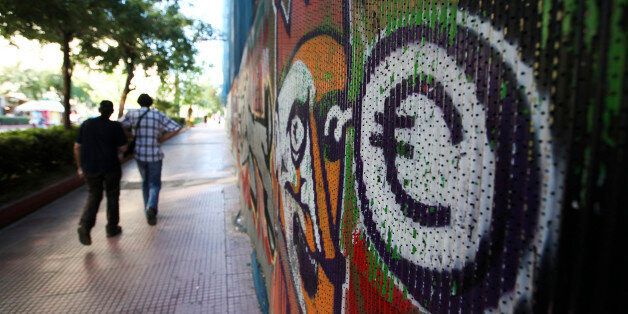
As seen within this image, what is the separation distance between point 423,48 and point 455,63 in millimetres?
129

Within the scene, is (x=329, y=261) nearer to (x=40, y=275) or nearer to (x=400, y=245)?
(x=400, y=245)

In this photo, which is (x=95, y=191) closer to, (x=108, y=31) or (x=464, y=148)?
(x=464, y=148)

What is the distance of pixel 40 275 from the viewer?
411 centimetres

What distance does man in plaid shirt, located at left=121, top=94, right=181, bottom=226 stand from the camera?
5.48 metres

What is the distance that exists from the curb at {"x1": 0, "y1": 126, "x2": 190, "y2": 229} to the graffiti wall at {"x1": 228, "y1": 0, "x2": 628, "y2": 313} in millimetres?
6207

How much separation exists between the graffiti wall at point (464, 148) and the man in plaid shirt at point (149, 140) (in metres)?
4.45

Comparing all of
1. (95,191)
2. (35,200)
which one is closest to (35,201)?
(35,200)

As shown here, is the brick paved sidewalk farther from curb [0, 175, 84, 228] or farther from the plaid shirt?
the plaid shirt

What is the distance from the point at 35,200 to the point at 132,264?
3685 mm

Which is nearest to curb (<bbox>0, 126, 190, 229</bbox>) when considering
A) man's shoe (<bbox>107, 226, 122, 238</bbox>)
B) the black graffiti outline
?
man's shoe (<bbox>107, 226, 122, 238</bbox>)

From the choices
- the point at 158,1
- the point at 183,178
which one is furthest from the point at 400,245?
the point at 158,1

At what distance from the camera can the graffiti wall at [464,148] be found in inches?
22.4

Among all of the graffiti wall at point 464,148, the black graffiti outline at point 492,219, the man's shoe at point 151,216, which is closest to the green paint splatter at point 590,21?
the graffiti wall at point 464,148

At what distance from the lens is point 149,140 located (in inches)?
218
